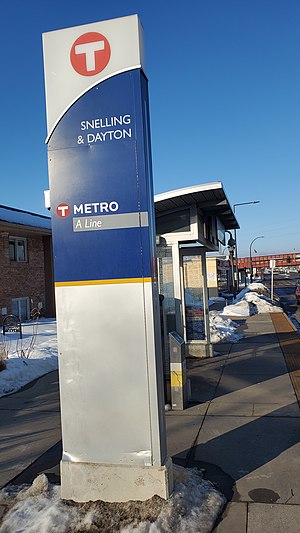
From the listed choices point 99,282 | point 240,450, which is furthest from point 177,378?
point 99,282

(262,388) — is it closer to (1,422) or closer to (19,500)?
(1,422)

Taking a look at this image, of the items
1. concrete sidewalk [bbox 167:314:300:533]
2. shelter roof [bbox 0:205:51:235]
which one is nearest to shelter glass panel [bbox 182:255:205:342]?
concrete sidewalk [bbox 167:314:300:533]

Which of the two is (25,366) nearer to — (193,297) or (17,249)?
(193,297)

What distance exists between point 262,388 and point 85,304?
15.1 ft

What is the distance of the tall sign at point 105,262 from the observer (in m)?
3.55

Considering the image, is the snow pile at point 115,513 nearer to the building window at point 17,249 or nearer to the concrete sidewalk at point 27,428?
the concrete sidewalk at point 27,428

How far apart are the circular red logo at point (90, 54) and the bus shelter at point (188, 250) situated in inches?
162

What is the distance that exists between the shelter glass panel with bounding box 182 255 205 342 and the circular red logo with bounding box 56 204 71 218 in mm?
6463

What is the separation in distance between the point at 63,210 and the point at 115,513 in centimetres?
243

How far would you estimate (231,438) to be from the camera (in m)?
5.08

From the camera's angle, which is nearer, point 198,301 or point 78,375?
point 78,375

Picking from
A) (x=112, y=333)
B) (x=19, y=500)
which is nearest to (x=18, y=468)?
(x=19, y=500)

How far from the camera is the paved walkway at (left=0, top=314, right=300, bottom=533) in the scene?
11.9 ft

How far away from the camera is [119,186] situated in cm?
359
